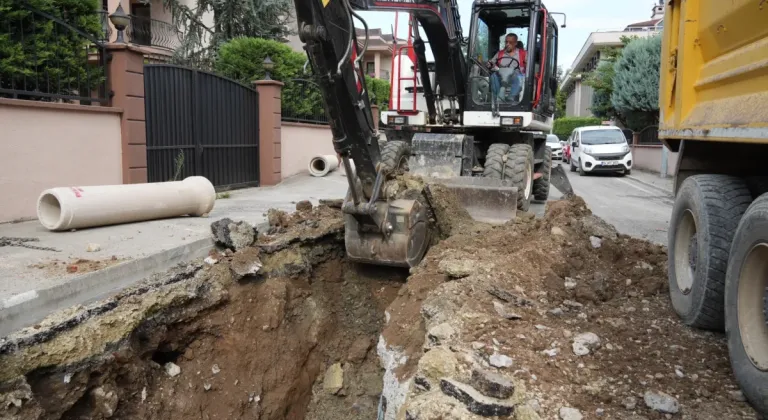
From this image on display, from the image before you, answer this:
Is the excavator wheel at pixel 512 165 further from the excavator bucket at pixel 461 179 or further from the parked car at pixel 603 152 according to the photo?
the parked car at pixel 603 152

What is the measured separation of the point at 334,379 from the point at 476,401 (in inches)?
92.3

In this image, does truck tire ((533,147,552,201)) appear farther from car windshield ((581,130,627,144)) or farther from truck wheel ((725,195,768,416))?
car windshield ((581,130,627,144))

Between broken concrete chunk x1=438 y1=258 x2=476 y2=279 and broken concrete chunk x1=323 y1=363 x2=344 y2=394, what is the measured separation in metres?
1.27

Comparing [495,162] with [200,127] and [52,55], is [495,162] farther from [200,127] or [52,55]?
[52,55]

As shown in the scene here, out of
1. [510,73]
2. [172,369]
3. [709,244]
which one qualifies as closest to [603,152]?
[510,73]

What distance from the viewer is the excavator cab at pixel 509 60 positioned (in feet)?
26.2

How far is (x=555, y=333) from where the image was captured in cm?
332

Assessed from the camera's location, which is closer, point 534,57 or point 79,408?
point 79,408

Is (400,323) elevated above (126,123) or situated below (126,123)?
below

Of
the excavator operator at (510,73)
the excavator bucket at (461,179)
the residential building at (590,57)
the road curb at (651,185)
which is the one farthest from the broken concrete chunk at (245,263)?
the residential building at (590,57)

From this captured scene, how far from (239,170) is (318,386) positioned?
7627mm

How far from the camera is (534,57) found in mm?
8164

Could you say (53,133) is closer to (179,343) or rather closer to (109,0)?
(179,343)

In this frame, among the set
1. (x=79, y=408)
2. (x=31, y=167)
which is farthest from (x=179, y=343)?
(x=31, y=167)
